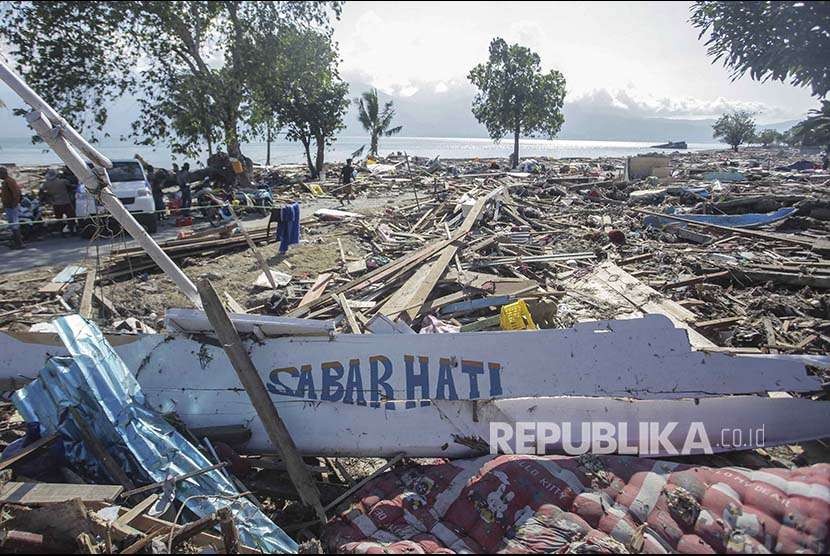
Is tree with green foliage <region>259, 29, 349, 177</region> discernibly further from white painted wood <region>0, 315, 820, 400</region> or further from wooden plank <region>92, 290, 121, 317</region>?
white painted wood <region>0, 315, 820, 400</region>

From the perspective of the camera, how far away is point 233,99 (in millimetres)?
18984

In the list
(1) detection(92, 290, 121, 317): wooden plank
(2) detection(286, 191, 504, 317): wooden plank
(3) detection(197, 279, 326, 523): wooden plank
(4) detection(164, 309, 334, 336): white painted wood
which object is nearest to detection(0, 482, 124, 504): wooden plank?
(3) detection(197, 279, 326, 523): wooden plank

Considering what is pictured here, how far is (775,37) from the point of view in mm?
4902

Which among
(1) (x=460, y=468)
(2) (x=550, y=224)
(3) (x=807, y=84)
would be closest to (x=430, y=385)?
(1) (x=460, y=468)

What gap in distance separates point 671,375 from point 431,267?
195 inches

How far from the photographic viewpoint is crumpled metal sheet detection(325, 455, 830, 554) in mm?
2432

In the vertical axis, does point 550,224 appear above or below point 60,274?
above

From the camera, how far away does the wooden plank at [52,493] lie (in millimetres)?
3025

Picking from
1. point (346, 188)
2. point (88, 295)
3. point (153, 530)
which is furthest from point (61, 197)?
point (153, 530)

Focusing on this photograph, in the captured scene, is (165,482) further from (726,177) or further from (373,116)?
(373,116)

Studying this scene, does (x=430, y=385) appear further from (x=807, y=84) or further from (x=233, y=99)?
(x=233, y=99)

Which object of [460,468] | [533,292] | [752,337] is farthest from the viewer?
[533,292]

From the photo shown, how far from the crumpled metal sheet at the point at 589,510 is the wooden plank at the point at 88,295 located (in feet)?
19.9

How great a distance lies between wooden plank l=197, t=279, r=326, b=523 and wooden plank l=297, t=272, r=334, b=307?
10.3 feet
